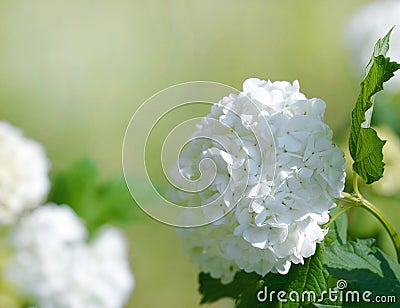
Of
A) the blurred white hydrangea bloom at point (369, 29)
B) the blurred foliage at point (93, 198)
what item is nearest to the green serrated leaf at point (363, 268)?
the blurred foliage at point (93, 198)

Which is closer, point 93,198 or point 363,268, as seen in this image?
point 363,268

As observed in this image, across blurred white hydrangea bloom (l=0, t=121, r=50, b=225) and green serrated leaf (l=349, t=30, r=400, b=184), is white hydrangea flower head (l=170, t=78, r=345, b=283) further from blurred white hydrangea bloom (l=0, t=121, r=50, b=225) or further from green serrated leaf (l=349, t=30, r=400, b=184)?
blurred white hydrangea bloom (l=0, t=121, r=50, b=225)

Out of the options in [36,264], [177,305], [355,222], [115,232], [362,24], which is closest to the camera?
[36,264]

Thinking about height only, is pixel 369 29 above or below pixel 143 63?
below

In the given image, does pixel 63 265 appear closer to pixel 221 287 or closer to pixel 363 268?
pixel 221 287

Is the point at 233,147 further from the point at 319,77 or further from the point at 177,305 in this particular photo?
the point at 319,77

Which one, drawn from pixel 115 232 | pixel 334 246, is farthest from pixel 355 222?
pixel 334 246

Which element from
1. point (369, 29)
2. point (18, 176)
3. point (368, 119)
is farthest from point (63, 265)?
point (369, 29)

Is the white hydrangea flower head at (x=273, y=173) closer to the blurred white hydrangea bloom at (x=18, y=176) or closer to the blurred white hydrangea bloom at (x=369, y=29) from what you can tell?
A: the blurred white hydrangea bloom at (x=18, y=176)
